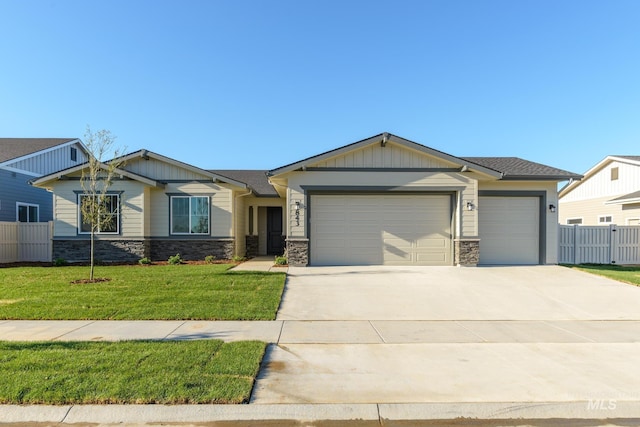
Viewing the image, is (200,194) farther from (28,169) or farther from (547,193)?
(547,193)

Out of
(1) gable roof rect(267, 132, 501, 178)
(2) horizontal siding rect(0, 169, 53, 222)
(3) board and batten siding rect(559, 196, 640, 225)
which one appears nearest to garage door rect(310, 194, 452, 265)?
(1) gable roof rect(267, 132, 501, 178)

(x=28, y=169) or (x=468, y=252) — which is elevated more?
(x=28, y=169)

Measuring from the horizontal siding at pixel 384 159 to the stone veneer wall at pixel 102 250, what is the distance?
805cm

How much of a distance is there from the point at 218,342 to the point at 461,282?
7275mm

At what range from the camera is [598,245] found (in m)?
14.1

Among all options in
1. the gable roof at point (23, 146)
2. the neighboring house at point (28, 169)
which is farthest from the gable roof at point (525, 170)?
the gable roof at point (23, 146)

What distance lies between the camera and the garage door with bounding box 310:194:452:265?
41.0ft

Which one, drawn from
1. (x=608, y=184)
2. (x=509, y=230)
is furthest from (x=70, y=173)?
(x=608, y=184)

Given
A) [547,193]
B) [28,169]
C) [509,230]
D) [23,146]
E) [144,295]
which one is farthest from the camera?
[23,146]

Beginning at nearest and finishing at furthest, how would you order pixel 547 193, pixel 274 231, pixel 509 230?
pixel 547 193, pixel 509 230, pixel 274 231

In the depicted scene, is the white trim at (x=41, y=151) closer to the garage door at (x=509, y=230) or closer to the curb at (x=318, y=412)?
the curb at (x=318, y=412)

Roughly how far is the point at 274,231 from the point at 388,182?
811 centimetres

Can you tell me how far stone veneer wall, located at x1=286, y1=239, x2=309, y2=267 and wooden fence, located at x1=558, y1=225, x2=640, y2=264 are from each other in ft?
32.8

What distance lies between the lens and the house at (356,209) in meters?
12.3
